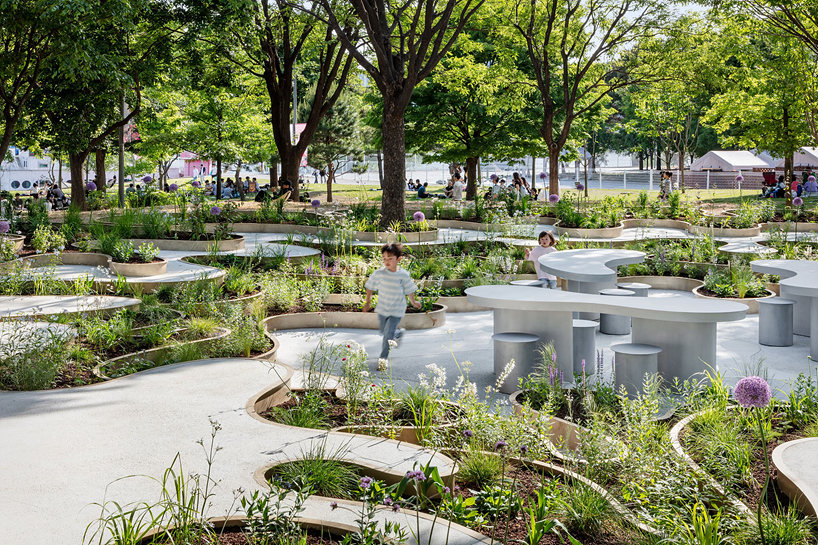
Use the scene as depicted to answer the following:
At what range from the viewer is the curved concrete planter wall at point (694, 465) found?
4.14m

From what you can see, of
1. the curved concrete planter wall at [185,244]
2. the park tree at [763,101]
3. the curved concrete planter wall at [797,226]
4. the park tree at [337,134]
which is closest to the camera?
the curved concrete planter wall at [185,244]

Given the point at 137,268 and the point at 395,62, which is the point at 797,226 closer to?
the point at 395,62

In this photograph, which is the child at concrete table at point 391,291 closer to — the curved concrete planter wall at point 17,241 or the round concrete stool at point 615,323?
the round concrete stool at point 615,323

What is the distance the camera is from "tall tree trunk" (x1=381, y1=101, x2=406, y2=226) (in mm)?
17578

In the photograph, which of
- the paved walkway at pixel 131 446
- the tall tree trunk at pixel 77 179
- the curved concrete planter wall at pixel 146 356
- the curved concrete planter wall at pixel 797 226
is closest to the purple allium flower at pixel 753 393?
the paved walkway at pixel 131 446

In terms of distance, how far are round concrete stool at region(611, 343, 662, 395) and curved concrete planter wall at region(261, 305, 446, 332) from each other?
12.1ft

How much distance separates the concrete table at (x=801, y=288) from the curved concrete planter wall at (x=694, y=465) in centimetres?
348

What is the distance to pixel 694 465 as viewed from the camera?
4652 millimetres

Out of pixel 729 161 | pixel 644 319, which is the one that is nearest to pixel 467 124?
pixel 729 161

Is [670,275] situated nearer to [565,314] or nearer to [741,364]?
[741,364]

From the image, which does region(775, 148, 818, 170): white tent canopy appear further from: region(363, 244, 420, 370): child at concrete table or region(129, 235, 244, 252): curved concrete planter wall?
region(363, 244, 420, 370): child at concrete table

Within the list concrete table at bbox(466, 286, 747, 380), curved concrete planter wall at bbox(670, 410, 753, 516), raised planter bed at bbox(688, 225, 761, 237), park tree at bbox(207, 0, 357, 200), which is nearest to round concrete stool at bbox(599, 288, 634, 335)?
concrete table at bbox(466, 286, 747, 380)

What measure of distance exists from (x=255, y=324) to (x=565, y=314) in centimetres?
337

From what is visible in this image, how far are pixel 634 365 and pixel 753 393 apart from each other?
3.41 metres
